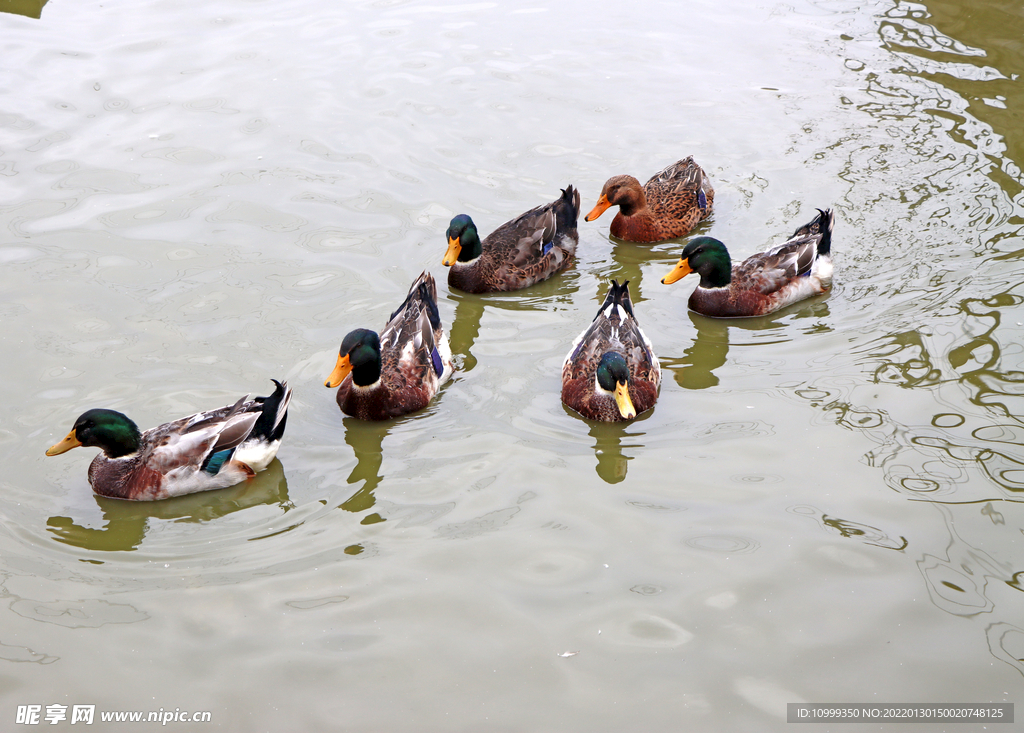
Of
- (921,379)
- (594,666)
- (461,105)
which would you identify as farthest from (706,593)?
(461,105)

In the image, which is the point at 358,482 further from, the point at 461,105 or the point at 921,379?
the point at 461,105

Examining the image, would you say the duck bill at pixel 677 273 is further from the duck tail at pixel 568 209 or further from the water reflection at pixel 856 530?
the water reflection at pixel 856 530

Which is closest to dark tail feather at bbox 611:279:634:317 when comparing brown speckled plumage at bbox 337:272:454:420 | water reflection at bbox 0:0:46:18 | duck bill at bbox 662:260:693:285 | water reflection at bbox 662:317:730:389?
water reflection at bbox 662:317:730:389

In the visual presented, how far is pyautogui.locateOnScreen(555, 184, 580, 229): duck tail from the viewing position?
9258mm

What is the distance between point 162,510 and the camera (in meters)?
6.21

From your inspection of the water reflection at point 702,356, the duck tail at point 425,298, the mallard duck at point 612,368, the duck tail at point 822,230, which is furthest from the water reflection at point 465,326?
the duck tail at point 822,230

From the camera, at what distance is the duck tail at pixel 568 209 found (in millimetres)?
9258

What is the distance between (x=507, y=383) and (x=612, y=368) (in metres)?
1.07

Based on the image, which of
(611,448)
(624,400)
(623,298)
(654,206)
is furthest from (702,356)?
(654,206)

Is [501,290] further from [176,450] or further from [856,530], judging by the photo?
[856,530]

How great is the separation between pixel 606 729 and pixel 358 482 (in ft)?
8.46

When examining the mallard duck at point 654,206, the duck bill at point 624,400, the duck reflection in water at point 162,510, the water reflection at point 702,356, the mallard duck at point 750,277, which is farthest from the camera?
the mallard duck at point 654,206

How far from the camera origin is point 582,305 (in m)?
8.77

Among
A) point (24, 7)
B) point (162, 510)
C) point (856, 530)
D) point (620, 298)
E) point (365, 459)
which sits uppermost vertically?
point (24, 7)
